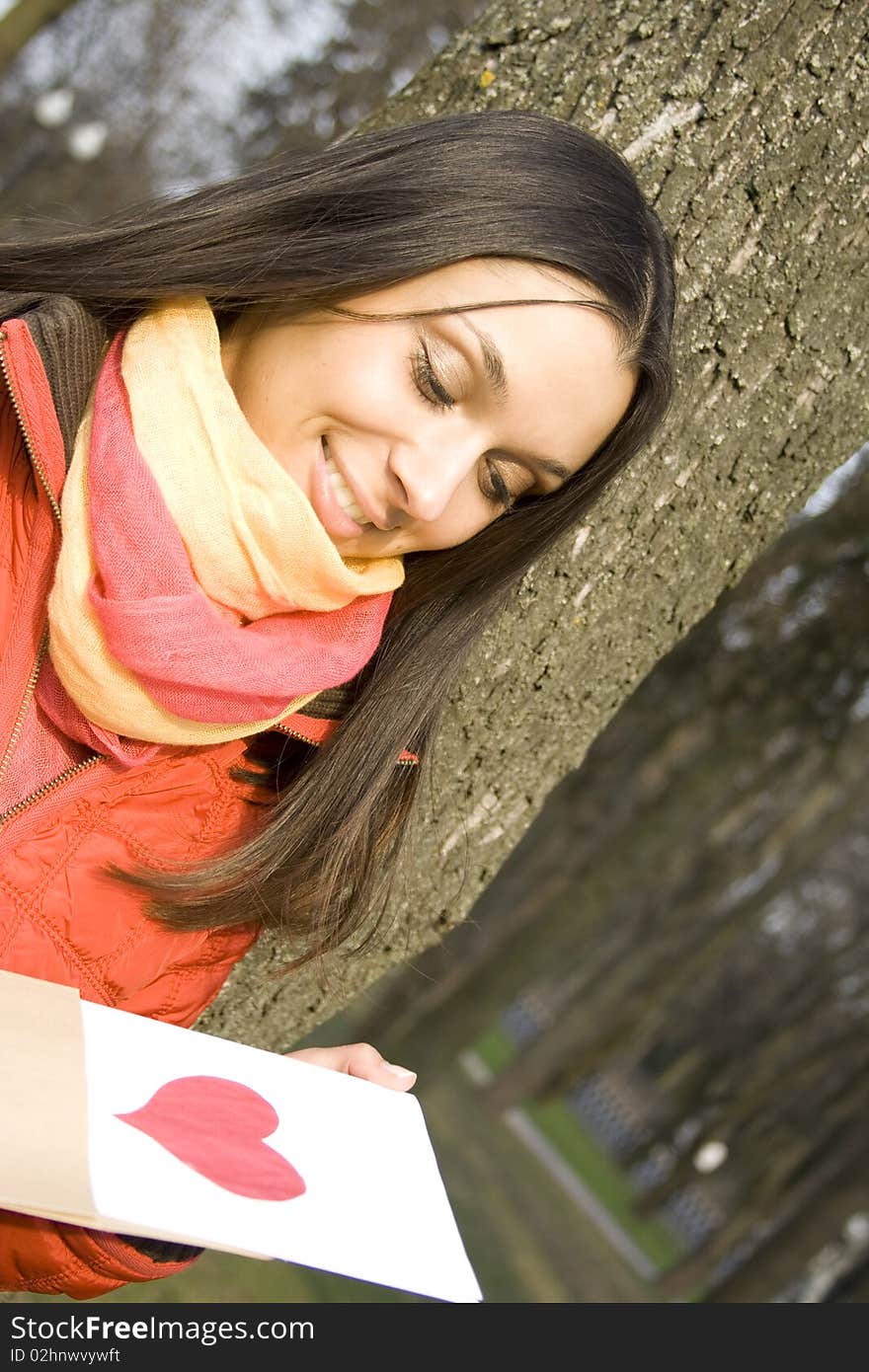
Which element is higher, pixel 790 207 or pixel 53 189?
pixel 790 207

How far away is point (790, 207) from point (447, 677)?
0.99 meters

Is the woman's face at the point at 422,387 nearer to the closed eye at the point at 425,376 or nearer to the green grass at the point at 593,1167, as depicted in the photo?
the closed eye at the point at 425,376

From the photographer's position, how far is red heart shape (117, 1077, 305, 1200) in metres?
1.53

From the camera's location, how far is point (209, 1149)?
156 centimetres

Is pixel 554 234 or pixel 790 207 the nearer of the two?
pixel 554 234

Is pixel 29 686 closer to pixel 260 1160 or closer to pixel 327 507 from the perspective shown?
pixel 327 507

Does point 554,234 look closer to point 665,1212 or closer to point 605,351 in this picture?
point 605,351

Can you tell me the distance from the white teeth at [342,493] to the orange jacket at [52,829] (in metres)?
0.37

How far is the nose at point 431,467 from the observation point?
1700mm

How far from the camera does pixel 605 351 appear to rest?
71.3 inches

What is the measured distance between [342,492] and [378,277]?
0.96 feet

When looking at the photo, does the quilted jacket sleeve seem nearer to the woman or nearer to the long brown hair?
the woman

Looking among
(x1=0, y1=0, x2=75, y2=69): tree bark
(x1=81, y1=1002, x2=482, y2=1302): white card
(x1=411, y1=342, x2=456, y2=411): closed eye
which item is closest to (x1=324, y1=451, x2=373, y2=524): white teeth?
(x1=411, y1=342, x2=456, y2=411): closed eye
